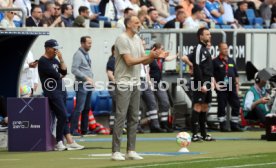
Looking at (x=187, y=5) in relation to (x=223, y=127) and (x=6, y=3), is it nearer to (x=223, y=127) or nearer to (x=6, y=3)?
(x=223, y=127)

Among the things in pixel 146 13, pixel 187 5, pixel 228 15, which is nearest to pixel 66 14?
pixel 146 13

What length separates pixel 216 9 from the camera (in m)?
31.5

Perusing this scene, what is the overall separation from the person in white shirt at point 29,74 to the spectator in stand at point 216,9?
367 inches

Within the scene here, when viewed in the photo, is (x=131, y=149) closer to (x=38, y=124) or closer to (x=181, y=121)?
(x=38, y=124)

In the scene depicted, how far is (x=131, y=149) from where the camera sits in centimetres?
1667

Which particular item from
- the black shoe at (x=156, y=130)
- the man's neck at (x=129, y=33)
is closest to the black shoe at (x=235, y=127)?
the black shoe at (x=156, y=130)

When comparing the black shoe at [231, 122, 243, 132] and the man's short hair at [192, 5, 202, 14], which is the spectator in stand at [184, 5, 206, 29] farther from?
the black shoe at [231, 122, 243, 132]

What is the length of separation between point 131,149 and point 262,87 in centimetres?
850

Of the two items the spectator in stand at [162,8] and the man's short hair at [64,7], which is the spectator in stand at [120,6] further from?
the man's short hair at [64,7]

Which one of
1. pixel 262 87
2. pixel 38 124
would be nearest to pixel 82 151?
pixel 38 124

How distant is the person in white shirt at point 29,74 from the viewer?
2248 cm

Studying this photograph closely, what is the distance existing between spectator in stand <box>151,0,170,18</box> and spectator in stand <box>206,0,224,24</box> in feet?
5.17

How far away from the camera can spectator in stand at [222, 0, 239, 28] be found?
1223 inches

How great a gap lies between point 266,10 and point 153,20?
6.23m
